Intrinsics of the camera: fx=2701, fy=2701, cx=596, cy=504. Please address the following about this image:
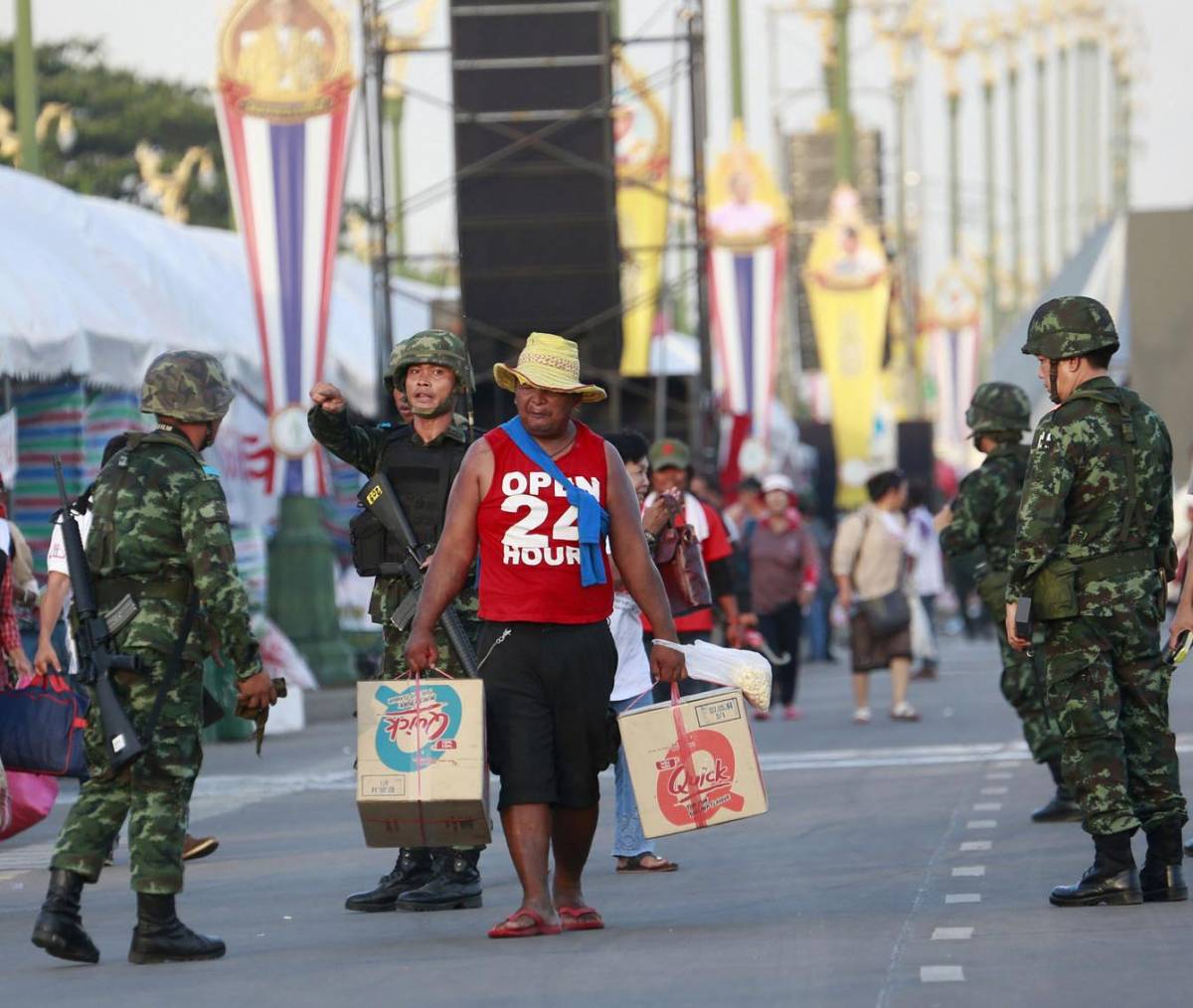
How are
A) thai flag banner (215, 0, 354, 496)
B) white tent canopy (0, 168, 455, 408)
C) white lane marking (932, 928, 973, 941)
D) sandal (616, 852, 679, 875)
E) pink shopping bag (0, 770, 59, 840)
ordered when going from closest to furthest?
white lane marking (932, 928, 973, 941), sandal (616, 852, 679, 875), pink shopping bag (0, 770, 59, 840), white tent canopy (0, 168, 455, 408), thai flag banner (215, 0, 354, 496)

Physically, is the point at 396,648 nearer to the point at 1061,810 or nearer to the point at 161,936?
the point at 161,936

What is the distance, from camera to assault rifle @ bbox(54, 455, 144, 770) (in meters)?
8.09

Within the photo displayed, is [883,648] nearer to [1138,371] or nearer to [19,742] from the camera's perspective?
[1138,371]

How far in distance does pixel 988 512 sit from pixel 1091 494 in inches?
113

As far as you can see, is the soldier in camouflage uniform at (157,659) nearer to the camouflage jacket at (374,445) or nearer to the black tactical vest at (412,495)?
the camouflage jacket at (374,445)

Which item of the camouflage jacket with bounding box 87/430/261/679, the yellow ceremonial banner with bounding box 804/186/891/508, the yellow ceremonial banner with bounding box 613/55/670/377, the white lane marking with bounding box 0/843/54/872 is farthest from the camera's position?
the yellow ceremonial banner with bounding box 804/186/891/508

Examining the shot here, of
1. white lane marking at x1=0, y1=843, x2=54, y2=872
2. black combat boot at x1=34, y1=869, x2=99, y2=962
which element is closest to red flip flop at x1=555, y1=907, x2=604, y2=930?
black combat boot at x1=34, y1=869, x2=99, y2=962

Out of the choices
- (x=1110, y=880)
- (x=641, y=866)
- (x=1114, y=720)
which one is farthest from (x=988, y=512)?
(x=1110, y=880)

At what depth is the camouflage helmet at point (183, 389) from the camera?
8.45 metres

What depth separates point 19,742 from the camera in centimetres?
1088

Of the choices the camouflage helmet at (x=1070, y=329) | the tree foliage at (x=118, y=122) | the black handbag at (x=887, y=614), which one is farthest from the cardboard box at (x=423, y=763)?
the tree foliage at (x=118, y=122)

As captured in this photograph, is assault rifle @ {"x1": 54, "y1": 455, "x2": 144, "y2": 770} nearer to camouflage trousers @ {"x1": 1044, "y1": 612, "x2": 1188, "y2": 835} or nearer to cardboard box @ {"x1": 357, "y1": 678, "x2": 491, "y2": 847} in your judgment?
cardboard box @ {"x1": 357, "y1": 678, "x2": 491, "y2": 847}


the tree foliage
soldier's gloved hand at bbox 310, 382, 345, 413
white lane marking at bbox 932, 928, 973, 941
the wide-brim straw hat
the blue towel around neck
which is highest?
the tree foliage

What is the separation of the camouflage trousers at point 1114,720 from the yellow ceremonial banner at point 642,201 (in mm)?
17659
